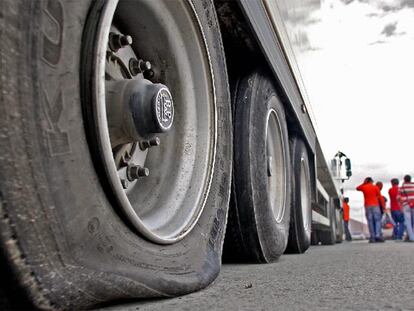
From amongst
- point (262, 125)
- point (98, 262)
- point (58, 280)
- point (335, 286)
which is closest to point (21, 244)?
point (58, 280)

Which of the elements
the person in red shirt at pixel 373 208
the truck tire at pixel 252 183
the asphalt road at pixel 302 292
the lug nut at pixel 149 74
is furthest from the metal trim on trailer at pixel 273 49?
→ the person in red shirt at pixel 373 208

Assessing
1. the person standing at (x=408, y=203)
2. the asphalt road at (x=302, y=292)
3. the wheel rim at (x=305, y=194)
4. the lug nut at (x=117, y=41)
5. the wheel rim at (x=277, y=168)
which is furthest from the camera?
the person standing at (x=408, y=203)

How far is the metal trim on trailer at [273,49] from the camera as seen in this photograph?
2.28 metres

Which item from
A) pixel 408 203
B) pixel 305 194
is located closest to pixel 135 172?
pixel 305 194

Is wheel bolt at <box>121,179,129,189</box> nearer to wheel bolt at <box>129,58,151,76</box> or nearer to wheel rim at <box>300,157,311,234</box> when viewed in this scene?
wheel bolt at <box>129,58,151,76</box>

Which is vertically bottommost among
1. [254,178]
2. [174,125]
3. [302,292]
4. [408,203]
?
[302,292]

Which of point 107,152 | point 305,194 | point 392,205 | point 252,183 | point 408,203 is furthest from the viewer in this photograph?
point 392,205

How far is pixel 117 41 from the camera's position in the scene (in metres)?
1.52

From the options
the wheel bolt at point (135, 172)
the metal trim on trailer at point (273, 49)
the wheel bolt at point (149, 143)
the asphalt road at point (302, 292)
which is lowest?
the asphalt road at point (302, 292)

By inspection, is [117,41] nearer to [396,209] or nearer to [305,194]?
[305,194]

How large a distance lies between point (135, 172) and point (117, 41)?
15.6 inches

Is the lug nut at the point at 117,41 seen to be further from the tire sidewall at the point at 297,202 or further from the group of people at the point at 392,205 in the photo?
the group of people at the point at 392,205

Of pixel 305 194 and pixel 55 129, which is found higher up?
pixel 305 194

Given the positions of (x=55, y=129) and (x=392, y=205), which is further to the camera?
(x=392, y=205)
